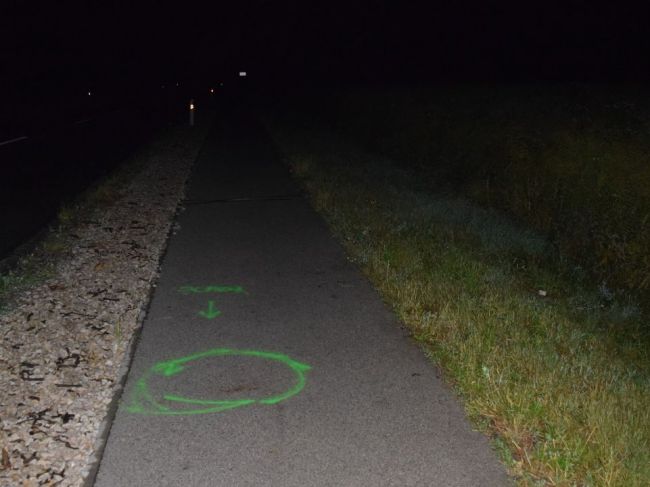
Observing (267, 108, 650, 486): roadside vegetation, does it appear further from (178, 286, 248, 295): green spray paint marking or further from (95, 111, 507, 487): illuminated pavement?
(178, 286, 248, 295): green spray paint marking

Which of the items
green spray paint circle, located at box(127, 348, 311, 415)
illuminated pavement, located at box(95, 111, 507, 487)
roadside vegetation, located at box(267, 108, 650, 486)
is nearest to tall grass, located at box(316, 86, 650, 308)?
roadside vegetation, located at box(267, 108, 650, 486)

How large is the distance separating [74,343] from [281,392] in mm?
1824

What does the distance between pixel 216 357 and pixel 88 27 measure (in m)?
79.0

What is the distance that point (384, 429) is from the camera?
3682mm

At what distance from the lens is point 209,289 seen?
20.2 ft

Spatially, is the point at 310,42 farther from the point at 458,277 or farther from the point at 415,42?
the point at 458,277

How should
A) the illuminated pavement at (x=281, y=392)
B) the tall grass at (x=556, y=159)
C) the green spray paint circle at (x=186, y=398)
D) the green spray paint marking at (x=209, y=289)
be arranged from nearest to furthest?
the illuminated pavement at (x=281, y=392) < the green spray paint circle at (x=186, y=398) < the green spray paint marking at (x=209, y=289) < the tall grass at (x=556, y=159)

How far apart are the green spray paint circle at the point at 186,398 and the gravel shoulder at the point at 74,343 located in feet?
A: 0.59

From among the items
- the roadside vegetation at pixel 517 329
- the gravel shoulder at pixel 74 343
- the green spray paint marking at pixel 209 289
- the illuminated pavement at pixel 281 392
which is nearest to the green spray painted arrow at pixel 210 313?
the illuminated pavement at pixel 281 392

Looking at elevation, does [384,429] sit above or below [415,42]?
below

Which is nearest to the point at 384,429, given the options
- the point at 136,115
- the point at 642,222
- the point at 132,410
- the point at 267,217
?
the point at 132,410

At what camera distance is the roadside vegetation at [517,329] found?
3.41 meters

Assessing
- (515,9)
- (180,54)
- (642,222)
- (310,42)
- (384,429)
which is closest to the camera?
(384,429)

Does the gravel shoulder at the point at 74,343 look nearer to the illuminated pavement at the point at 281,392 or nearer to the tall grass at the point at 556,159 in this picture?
the illuminated pavement at the point at 281,392
